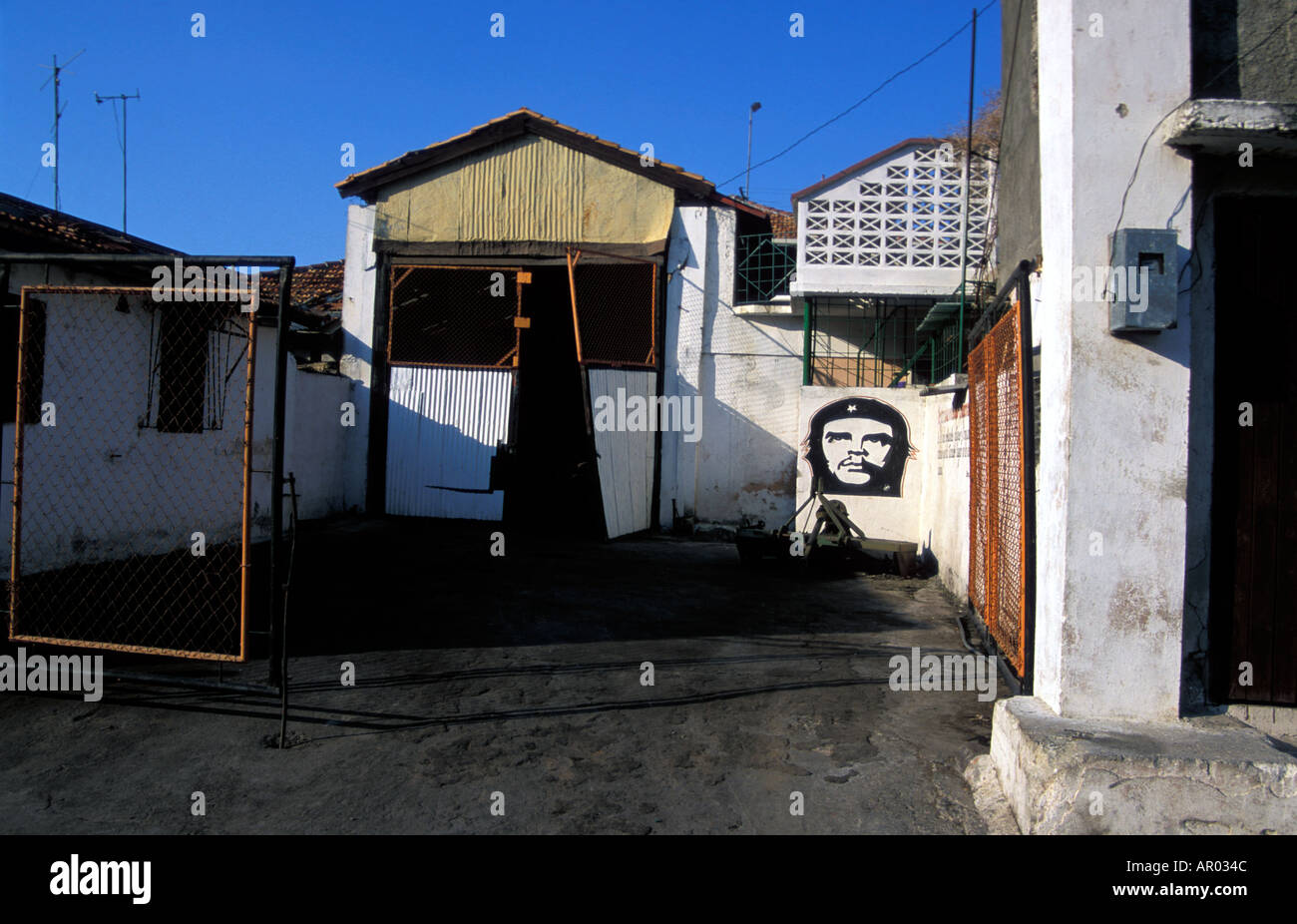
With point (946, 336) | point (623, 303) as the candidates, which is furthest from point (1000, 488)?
point (623, 303)

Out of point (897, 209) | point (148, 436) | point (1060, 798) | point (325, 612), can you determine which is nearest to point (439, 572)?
point (325, 612)

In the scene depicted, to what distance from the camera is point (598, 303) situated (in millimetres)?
13734

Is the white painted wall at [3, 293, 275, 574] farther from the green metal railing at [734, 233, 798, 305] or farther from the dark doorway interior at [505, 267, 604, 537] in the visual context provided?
the green metal railing at [734, 233, 798, 305]

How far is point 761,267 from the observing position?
14203 mm

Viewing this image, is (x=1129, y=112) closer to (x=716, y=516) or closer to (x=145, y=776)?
(x=145, y=776)

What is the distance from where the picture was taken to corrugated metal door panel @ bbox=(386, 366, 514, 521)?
538 inches

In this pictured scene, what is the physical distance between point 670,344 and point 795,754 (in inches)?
403

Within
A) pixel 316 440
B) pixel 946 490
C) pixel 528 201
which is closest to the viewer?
pixel 946 490

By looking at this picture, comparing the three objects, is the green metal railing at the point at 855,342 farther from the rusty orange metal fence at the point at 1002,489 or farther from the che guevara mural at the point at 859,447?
the rusty orange metal fence at the point at 1002,489

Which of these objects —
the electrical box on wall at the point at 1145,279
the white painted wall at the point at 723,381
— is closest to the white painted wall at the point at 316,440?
the white painted wall at the point at 723,381

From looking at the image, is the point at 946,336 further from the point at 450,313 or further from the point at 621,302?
the point at 450,313

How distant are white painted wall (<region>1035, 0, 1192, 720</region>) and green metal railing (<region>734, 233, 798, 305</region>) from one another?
10.5 m

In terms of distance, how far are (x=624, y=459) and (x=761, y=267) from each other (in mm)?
4172

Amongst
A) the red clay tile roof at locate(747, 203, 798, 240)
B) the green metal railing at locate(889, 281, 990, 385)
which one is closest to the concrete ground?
the green metal railing at locate(889, 281, 990, 385)
